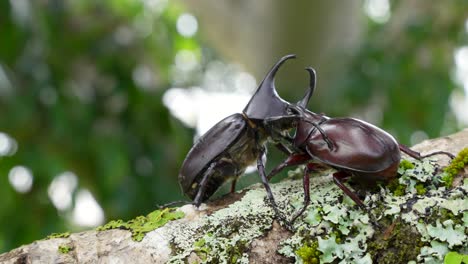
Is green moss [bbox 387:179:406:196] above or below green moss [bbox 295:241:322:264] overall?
above

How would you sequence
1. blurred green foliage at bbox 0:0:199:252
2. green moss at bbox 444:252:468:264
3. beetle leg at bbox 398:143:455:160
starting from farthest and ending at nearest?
blurred green foliage at bbox 0:0:199:252 < beetle leg at bbox 398:143:455:160 < green moss at bbox 444:252:468:264

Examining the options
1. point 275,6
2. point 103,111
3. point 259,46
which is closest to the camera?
point 103,111

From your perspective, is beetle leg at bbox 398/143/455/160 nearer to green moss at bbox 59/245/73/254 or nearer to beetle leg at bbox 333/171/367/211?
beetle leg at bbox 333/171/367/211

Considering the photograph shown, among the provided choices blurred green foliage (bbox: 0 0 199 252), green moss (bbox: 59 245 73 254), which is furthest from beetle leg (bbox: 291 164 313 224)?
blurred green foliage (bbox: 0 0 199 252)

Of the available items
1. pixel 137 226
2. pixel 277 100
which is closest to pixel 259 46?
pixel 277 100

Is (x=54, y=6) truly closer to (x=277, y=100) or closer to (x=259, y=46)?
(x=259, y=46)

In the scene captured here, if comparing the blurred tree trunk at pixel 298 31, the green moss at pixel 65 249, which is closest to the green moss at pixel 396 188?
the green moss at pixel 65 249
